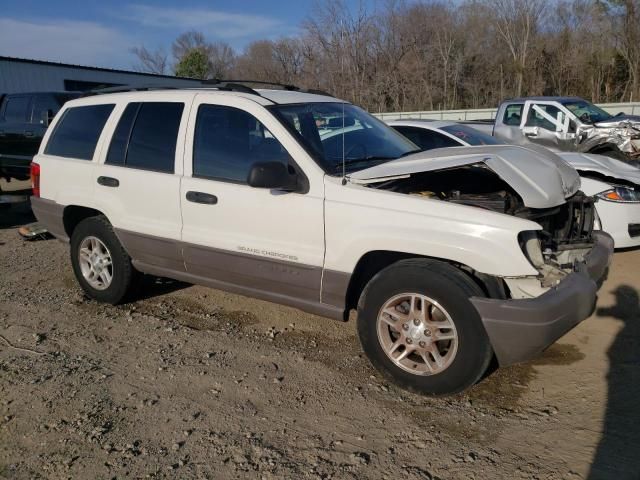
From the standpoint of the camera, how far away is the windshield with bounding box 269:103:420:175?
383 centimetres

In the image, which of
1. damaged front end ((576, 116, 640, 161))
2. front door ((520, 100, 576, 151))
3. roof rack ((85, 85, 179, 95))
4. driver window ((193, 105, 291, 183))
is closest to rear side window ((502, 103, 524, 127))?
front door ((520, 100, 576, 151))

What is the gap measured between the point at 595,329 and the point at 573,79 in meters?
29.2

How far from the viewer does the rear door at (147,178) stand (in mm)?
4254

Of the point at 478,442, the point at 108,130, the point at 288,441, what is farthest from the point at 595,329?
the point at 108,130

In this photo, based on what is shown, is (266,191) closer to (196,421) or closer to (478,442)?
(196,421)

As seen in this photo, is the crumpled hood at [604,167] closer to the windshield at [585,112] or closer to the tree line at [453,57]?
the windshield at [585,112]

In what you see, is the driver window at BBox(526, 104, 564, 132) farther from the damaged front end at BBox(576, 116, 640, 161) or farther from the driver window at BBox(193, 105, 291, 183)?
the driver window at BBox(193, 105, 291, 183)

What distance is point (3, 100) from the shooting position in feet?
38.0

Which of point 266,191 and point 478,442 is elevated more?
point 266,191

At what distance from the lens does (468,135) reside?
7062 millimetres

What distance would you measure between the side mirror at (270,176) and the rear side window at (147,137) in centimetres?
109

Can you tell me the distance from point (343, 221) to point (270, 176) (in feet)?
1.80

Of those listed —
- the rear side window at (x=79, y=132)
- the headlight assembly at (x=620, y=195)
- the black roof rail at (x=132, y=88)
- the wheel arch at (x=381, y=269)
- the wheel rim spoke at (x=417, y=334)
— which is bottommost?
the wheel rim spoke at (x=417, y=334)

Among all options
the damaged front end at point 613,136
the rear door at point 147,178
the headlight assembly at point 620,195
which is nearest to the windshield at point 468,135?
the headlight assembly at point 620,195
